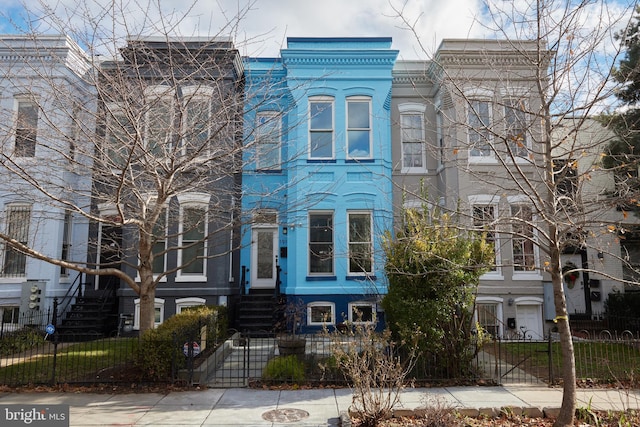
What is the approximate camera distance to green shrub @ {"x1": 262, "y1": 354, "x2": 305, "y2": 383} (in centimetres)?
868

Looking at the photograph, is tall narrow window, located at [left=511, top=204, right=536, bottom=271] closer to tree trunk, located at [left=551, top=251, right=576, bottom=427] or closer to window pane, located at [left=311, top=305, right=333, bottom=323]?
tree trunk, located at [left=551, top=251, right=576, bottom=427]

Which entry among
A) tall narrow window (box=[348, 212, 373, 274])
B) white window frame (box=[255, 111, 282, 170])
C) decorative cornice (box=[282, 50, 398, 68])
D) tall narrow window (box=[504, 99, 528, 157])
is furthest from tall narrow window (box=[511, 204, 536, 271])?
decorative cornice (box=[282, 50, 398, 68])

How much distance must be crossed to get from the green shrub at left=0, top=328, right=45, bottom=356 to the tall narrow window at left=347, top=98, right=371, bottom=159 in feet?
35.2

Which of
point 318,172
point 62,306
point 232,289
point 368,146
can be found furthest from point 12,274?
point 368,146

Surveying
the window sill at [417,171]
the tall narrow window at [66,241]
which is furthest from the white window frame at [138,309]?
the window sill at [417,171]

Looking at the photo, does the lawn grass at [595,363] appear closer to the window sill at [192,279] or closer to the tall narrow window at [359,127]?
the tall narrow window at [359,127]

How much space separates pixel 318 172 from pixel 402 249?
21.5ft

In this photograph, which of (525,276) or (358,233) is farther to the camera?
(358,233)

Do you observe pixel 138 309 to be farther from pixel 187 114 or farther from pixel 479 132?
pixel 479 132

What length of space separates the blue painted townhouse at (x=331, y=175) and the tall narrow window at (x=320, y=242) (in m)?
0.03

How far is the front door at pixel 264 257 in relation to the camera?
16234 millimetres

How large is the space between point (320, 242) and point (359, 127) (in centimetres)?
418

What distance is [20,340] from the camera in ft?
40.1

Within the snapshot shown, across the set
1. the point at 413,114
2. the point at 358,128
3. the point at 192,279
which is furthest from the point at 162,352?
the point at 413,114
